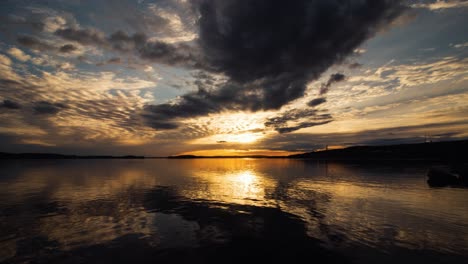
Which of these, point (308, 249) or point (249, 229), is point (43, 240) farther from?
point (308, 249)

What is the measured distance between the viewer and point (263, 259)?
13.7 m

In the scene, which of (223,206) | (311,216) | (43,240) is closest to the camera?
(43,240)

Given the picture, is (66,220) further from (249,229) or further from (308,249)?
(308,249)

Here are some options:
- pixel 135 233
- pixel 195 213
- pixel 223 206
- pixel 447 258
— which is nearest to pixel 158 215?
pixel 195 213

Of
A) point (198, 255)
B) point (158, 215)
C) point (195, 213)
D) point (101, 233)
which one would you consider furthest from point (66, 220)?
point (198, 255)

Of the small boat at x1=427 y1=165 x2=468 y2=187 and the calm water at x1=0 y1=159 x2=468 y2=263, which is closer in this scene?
the calm water at x1=0 y1=159 x2=468 y2=263

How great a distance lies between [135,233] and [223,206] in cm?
1267

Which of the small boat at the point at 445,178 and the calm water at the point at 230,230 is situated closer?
the calm water at the point at 230,230

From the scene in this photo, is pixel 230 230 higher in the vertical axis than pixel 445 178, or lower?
lower

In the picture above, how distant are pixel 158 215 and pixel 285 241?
46.3ft

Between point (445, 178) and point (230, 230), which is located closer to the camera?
point (230, 230)

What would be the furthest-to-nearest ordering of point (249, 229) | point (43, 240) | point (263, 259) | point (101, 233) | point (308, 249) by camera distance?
1. point (249, 229)
2. point (101, 233)
3. point (43, 240)
4. point (308, 249)
5. point (263, 259)

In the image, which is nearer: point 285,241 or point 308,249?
point 308,249

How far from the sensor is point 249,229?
19562 mm
